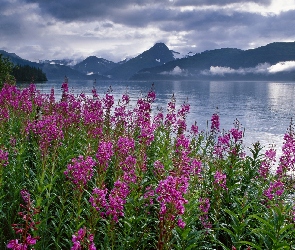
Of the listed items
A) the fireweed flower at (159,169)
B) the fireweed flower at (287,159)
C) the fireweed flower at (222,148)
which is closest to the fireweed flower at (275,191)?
the fireweed flower at (287,159)

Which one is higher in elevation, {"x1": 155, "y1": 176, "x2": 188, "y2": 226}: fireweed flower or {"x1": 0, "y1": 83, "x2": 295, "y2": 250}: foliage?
{"x1": 155, "y1": 176, "x2": 188, "y2": 226}: fireweed flower

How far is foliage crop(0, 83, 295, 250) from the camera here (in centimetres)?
499

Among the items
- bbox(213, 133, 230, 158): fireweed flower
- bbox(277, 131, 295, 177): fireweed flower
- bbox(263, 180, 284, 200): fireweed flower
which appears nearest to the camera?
bbox(263, 180, 284, 200): fireweed flower

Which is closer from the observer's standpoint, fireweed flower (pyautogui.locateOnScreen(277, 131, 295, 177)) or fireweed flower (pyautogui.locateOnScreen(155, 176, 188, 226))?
fireweed flower (pyautogui.locateOnScreen(155, 176, 188, 226))

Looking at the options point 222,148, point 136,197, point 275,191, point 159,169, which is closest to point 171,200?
point 159,169

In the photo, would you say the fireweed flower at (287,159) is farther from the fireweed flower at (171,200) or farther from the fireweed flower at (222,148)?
the fireweed flower at (171,200)

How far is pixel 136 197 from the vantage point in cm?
635

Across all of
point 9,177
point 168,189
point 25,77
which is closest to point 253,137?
point 9,177

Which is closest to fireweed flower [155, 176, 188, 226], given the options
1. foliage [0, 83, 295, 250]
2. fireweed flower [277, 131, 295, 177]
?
foliage [0, 83, 295, 250]

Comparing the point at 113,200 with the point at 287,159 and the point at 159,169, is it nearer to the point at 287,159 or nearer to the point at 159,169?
the point at 159,169

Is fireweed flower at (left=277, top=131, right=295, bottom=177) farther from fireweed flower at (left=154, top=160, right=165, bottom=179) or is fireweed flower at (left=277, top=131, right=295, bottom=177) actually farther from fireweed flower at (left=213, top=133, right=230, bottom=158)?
fireweed flower at (left=154, top=160, right=165, bottom=179)

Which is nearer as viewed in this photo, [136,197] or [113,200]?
[113,200]

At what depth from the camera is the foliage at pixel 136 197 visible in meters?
4.99

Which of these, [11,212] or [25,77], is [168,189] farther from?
[25,77]
